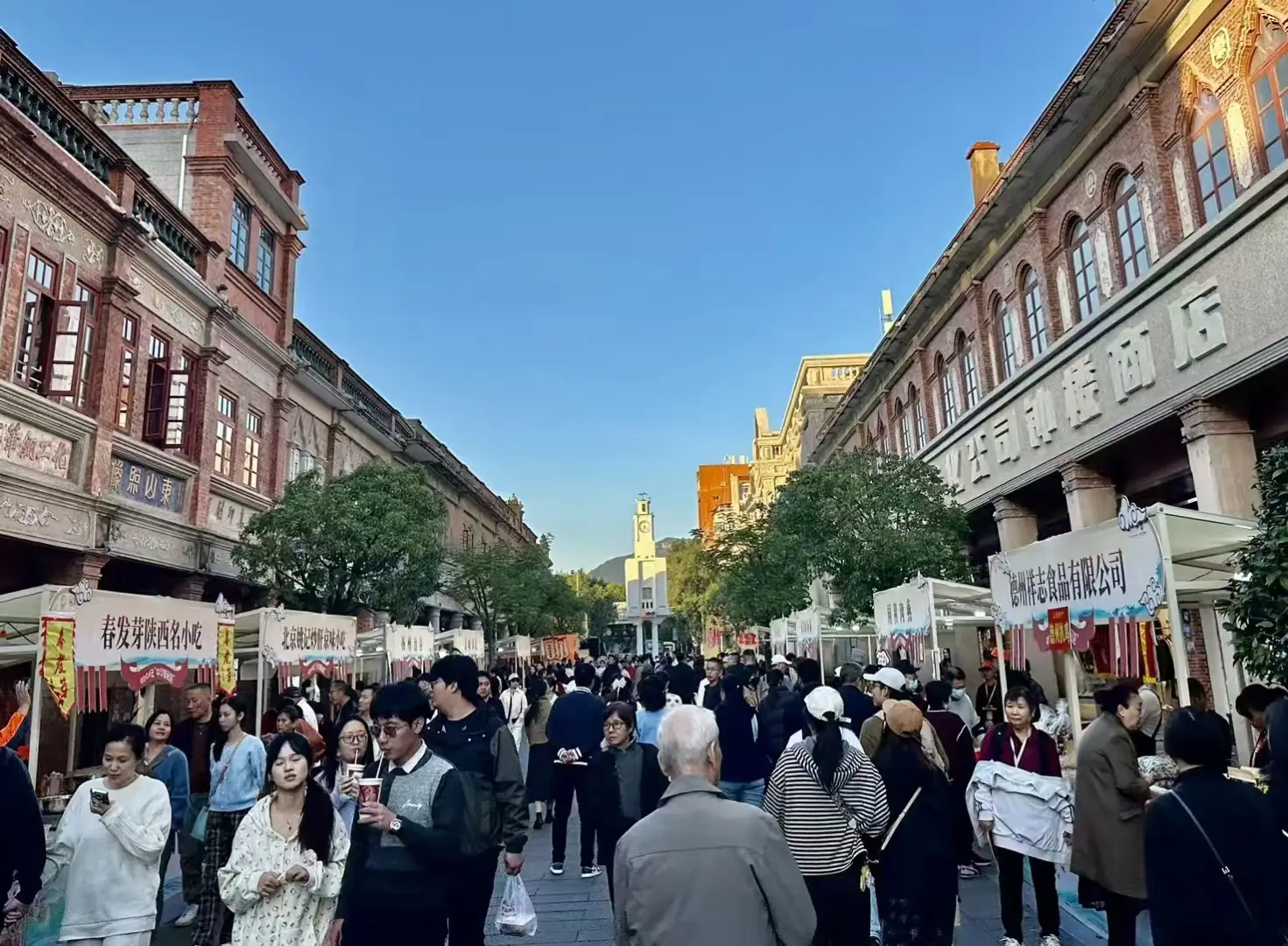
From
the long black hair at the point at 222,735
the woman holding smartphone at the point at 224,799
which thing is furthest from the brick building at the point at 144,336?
the woman holding smartphone at the point at 224,799

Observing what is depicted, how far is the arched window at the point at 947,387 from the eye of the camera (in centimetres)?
2323

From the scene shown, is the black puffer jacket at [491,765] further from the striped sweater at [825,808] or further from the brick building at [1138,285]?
the brick building at [1138,285]

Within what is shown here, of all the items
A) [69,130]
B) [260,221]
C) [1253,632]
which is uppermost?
[260,221]

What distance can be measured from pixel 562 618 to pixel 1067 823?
→ 47.0 m

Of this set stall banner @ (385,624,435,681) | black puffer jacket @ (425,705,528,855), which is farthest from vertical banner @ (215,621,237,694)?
black puffer jacket @ (425,705,528,855)

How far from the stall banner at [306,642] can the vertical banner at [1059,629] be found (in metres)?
10.2

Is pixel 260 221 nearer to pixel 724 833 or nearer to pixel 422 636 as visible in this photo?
pixel 422 636

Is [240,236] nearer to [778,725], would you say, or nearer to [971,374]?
[778,725]

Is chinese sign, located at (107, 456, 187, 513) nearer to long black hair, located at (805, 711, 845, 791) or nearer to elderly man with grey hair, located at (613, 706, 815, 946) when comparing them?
long black hair, located at (805, 711, 845, 791)

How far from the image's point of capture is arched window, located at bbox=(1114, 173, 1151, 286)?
1429 centimetres

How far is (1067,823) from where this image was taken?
18.2 feet

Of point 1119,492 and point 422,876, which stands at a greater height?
point 1119,492

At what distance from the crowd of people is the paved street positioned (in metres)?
0.44

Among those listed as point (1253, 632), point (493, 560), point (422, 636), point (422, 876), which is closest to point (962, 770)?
point (1253, 632)
